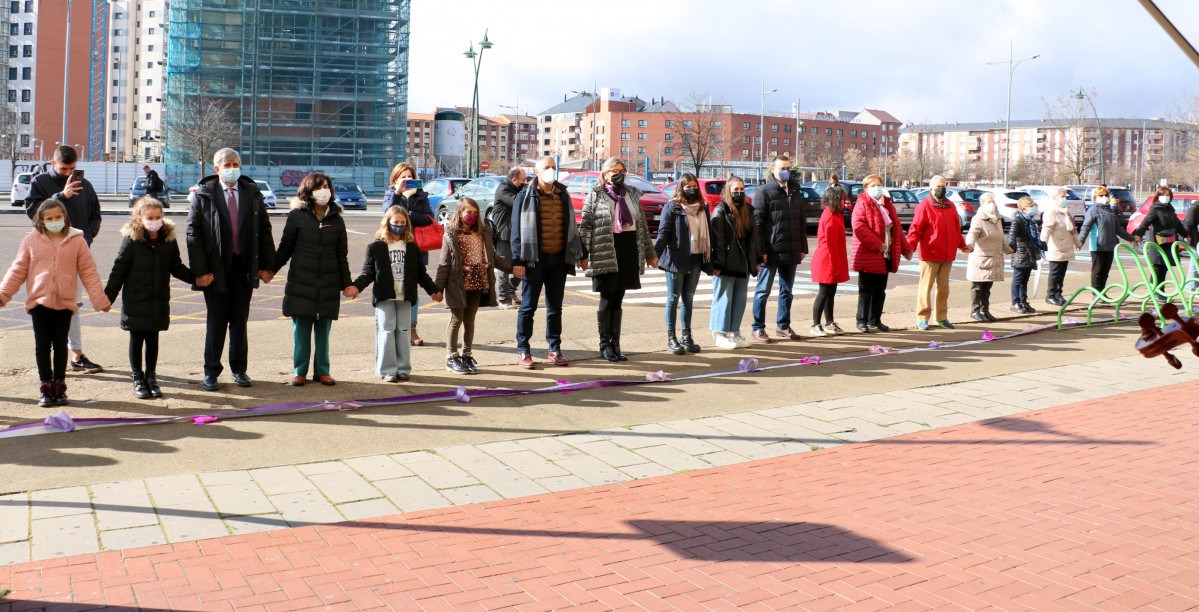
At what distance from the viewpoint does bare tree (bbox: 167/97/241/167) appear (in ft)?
201

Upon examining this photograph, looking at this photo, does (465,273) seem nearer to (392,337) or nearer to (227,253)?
(392,337)

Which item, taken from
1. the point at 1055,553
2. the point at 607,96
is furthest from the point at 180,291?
the point at 607,96

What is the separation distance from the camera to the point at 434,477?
597cm

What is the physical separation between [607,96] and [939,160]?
166 feet

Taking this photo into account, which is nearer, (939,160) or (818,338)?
(818,338)

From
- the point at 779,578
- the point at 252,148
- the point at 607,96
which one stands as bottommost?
the point at 779,578

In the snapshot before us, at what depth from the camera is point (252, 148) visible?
66312 mm

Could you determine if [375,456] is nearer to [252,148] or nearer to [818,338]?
[818,338]

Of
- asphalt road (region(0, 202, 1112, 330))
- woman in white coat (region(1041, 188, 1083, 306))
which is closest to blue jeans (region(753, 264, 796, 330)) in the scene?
asphalt road (region(0, 202, 1112, 330))

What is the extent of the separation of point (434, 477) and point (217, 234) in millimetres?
3147

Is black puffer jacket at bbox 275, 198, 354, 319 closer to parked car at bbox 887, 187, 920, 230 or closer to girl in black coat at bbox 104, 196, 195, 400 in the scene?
girl in black coat at bbox 104, 196, 195, 400

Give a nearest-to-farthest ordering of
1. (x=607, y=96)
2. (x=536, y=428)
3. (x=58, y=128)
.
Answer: (x=536, y=428), (x=58, y=128), (x=607, y=96)

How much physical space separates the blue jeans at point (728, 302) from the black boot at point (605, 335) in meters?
1.35

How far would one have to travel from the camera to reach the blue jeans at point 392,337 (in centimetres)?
852
